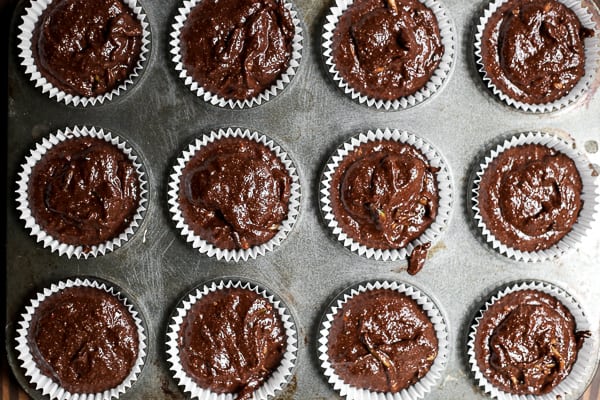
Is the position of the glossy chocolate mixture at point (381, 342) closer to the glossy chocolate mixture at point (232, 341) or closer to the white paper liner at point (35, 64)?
the glossy chocolate mixture at point (232, 341)

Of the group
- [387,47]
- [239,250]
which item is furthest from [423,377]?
[387,47]

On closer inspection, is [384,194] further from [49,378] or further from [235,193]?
[49,378]

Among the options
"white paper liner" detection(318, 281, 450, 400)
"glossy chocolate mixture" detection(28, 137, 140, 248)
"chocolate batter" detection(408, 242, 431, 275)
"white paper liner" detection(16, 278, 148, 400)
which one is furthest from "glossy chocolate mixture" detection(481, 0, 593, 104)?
"white paper liner" detection(16, 278, 148, 400)

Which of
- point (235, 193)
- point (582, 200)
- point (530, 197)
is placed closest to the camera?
point (235, 193)

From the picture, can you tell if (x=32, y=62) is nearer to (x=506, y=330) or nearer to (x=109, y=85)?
(x=109, y=85)

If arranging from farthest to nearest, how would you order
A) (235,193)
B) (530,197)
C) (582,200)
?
(582,200), (530,197), (235,193)

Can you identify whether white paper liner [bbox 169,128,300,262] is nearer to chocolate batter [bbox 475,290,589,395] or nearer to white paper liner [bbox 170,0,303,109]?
white paper liner [bbox 170,0,303,109]

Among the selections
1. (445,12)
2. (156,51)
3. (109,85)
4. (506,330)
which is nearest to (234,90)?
(156,51)
